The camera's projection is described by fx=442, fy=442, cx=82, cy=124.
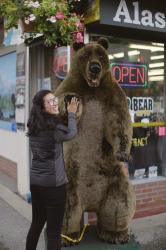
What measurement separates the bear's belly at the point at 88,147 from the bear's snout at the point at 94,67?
33 centimetres

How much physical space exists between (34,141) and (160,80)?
122 inches

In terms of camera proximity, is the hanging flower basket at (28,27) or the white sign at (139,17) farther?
the white sign at (139,17)

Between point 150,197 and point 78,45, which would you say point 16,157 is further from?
point 78,45

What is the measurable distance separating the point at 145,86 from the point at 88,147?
2259mm

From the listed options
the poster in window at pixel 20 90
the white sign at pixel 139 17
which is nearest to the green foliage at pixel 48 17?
the white sign at pixel 139 17

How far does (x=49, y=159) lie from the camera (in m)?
3.78

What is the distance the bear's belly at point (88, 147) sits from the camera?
4215 mm

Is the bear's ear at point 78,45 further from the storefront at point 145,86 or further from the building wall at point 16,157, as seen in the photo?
the building wall at point 16,157

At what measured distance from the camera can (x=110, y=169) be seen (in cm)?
427

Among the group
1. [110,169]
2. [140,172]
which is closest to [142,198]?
[140,172]

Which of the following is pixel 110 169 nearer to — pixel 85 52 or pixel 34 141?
pixel 34 141

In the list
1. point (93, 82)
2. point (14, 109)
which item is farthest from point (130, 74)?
point (14, 109)

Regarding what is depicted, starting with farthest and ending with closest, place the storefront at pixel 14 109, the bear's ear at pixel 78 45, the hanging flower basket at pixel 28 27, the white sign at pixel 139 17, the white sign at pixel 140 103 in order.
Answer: the storefront at pixel 14 109 < the white sign at pixel 140 103 < the white sign at pixel 139 17 < the hanging flower basket at pixel 28 27 < the bear's ear at pixel 78 45

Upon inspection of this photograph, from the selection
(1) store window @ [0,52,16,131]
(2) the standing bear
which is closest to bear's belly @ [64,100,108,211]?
(2) the standing bear
